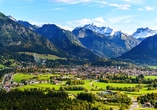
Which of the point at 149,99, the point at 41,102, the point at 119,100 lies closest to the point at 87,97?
the point at 119,100

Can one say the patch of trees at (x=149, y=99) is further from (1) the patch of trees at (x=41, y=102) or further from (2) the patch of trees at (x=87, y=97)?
(1) the patch of trees at (x=41, y=102)

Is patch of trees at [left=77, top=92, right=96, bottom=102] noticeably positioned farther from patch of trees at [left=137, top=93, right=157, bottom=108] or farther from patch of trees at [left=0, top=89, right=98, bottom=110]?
patch of trees at [left=137, top=93, right=157, bottom=108]

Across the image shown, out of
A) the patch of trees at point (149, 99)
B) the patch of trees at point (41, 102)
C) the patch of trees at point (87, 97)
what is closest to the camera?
the patch of trees at point (41, 102)

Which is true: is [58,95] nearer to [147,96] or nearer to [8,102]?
[8,102]

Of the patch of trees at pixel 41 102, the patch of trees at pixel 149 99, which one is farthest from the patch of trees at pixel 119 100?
the patch of trees at pixel 41 102

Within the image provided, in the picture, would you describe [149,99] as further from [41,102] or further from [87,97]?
[41,102]

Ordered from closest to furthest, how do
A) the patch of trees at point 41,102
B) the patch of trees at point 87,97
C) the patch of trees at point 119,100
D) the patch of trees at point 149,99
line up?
1. the patch of trees at point 41,102
2. the patch of trees at point 119,100
3. the patch of trees at point 87,97
4. the patch of trees at point 149,99

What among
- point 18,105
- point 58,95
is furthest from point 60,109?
point 58,95

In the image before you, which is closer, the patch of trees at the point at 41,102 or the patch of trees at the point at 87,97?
the patch of trees at the point at 41,102
